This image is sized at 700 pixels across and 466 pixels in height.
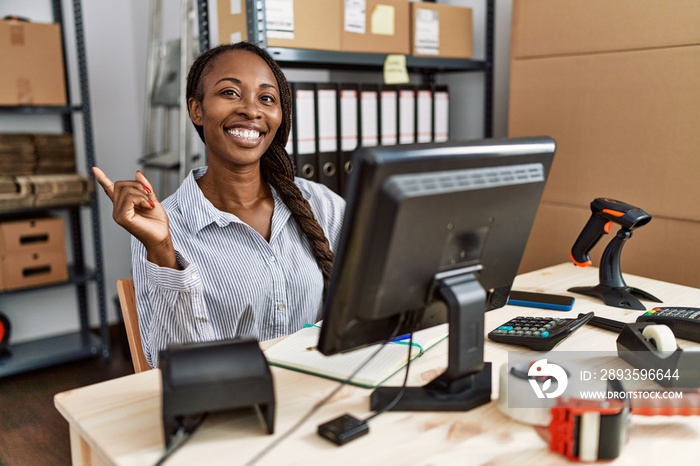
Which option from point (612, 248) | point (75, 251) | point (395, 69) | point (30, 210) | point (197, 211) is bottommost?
point (75, 251)

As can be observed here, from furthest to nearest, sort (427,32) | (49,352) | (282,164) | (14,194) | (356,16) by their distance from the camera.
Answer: (49,352) → (14,194) → (427,32) → (356,16) → (282,164)

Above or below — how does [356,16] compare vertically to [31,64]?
above

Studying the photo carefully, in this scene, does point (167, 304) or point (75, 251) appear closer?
point (167, 304)

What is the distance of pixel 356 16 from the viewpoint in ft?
6.68

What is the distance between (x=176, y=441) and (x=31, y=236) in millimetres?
2177

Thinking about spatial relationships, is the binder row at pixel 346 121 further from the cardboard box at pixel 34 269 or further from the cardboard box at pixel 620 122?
the cardboard box at pixel 34 269

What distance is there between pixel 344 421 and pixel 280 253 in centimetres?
66

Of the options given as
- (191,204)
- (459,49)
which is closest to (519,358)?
(191,204)

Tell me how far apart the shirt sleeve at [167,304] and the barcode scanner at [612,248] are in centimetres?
87

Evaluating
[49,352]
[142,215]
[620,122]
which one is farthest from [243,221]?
[49,352]

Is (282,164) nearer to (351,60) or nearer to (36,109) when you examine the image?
(351,60)

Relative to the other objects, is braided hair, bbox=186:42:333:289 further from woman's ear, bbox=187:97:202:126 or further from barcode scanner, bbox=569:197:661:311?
barcode scanner, bbox=569:197:661:311

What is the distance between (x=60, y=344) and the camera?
2949mm

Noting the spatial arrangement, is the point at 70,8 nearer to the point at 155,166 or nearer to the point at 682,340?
the point at 155,166
